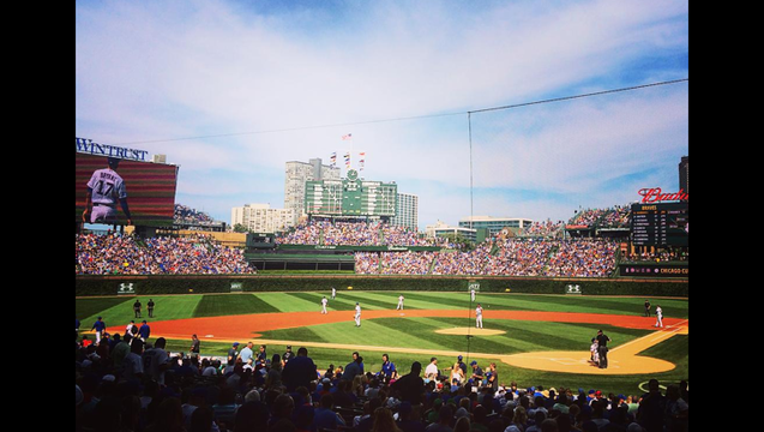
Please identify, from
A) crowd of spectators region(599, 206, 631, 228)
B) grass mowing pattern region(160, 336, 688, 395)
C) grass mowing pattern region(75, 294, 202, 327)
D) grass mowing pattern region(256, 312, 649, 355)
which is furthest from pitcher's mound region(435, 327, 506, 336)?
grass mowing pattern region(75, 294, 202, 327)

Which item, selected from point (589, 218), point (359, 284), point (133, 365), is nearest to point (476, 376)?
point (133, 365)

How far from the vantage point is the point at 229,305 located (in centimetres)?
2731

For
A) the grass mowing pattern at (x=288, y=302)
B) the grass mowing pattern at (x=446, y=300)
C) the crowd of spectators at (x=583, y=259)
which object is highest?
the crowd of spectators at (x=583, y=259)

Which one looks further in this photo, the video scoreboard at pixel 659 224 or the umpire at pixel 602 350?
the video scoreboard at pixel 659 224

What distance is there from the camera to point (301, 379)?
6.39 m

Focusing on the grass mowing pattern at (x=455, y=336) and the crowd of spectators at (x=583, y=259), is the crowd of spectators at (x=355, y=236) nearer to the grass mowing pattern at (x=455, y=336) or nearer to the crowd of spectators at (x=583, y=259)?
the crowd of spectators at (x=583, y=259)

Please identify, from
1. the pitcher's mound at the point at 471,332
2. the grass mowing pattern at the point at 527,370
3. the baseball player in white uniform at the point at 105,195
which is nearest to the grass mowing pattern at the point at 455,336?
the pitcher's mound at the point at 471,332

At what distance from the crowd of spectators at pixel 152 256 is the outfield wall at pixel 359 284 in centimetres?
96

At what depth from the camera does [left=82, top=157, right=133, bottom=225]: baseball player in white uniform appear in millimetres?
32594

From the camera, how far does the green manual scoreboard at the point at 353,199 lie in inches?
2023

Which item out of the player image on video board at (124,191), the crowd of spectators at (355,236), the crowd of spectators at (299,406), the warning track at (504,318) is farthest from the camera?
the crowd of spectators at (355,236)

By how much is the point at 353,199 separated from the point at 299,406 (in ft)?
154
